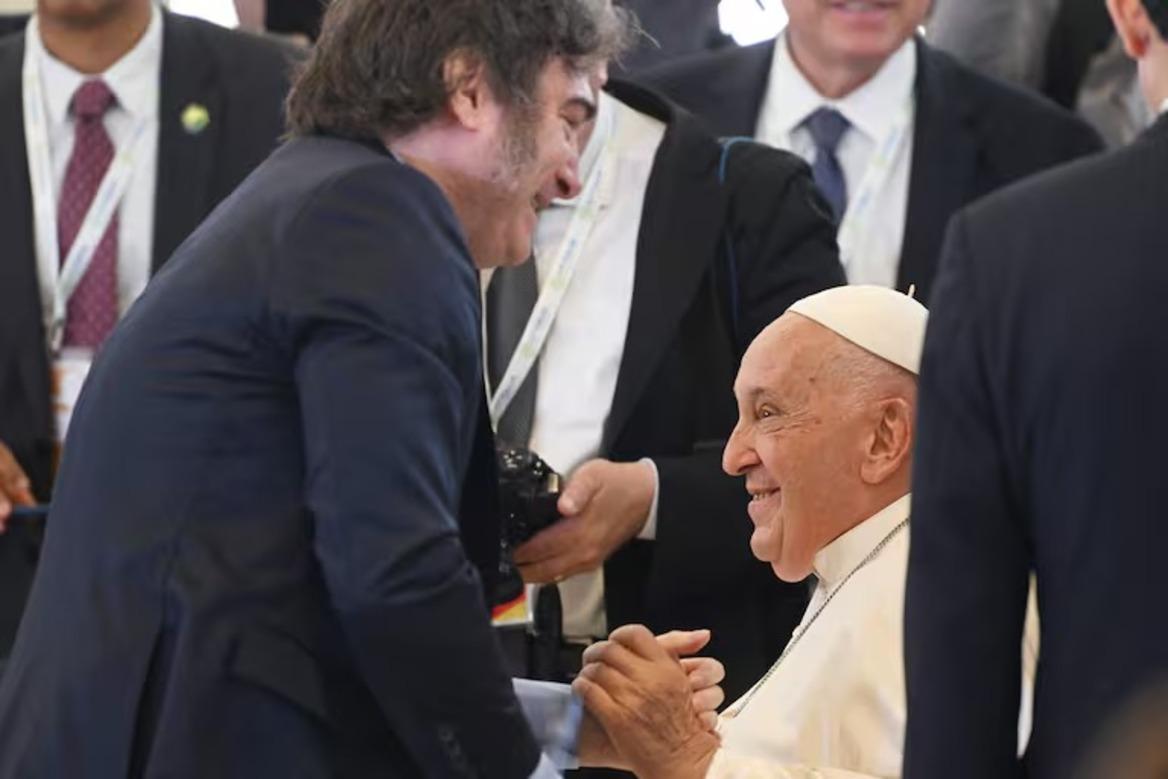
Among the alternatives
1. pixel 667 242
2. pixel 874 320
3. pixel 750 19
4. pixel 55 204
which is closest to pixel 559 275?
pixel 667 242

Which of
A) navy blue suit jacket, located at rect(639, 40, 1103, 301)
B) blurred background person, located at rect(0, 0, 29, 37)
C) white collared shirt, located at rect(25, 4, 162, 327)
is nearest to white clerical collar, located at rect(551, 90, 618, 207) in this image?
navy blue suit jacket, located at rect(639, 40, 1103, 301)

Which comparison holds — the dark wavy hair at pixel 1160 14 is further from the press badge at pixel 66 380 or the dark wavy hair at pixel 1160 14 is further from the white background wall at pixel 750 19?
the white background wall at pixel 750 19

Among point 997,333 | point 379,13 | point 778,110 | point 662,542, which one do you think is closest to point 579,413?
point 662,542

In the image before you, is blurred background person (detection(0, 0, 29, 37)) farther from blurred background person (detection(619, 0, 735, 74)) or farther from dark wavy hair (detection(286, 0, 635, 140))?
dark wavy hair (detection(286, 0, 635, 140))

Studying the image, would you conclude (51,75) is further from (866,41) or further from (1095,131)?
(1095,131)

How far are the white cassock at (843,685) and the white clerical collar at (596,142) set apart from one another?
1367 millimetres

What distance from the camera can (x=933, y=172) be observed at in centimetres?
538

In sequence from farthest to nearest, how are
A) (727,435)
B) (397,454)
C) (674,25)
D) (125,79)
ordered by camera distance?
(674,25), (125,79), (727,435), (397,454)

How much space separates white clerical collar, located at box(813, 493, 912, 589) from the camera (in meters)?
3.54

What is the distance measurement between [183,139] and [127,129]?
0.47ft

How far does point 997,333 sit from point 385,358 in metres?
0.76

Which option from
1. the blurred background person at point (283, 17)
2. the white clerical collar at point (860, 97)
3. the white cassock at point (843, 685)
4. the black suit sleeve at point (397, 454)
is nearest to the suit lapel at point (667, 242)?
the white clerical collar at point (860, 97)

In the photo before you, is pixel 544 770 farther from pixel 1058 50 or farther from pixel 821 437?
pixel 1058 50

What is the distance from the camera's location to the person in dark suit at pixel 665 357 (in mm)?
4605
